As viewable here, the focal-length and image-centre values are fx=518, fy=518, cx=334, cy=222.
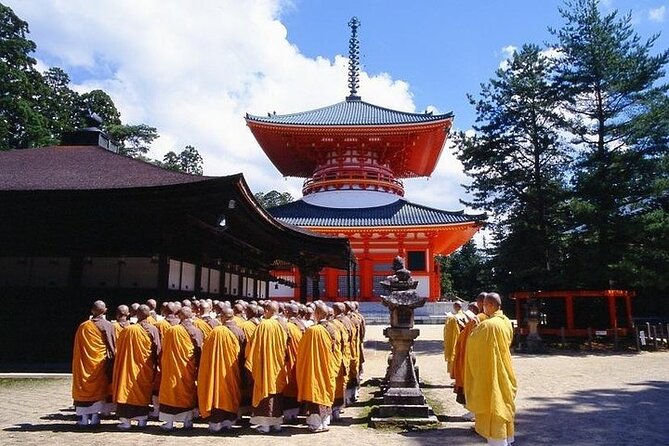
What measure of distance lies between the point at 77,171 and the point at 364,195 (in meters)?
19.7

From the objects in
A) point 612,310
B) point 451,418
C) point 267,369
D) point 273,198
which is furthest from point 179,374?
point 273,198

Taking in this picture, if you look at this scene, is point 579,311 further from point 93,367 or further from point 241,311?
point 93,367

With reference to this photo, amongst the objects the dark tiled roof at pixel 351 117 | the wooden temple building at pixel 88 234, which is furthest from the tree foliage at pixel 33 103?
the wooden temple building at pixel 88 234

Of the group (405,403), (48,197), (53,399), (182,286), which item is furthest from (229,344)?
(182,286)

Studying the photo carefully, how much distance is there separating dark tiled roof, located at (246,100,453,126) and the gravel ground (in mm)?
19221

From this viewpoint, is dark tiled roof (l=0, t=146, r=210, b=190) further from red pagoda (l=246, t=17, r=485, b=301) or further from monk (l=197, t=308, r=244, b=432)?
red pagoda (l=246, t=17, r=485, b=301)

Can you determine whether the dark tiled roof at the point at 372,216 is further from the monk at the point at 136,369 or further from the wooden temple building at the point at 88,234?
the monk at the point at 136,369

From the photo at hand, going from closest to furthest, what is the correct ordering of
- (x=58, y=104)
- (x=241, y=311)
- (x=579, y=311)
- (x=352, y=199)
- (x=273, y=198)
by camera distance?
1. (x=241, y=311)
2. (x=579, y=311)
3. (x=352, y=199)
4. (x=58, y=104)
5. (x=273, y=198)

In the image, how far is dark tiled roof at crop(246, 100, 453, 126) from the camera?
29125 mm

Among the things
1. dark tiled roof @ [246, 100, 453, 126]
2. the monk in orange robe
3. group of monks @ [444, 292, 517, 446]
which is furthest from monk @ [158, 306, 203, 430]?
dark tiled roof @ [246, 100, 453, 126]

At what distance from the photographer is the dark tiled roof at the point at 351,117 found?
95.6ft

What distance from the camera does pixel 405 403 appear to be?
7.41 metres

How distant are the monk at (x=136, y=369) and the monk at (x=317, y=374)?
6.73 feet

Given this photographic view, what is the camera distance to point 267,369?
6.90 m
